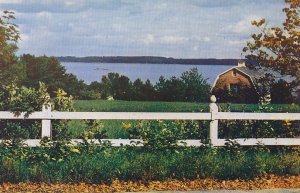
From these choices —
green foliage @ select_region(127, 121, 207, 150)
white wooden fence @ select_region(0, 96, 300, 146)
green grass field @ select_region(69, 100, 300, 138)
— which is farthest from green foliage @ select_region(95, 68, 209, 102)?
white wooden fence @ select_region(0, 96, 300, 146)

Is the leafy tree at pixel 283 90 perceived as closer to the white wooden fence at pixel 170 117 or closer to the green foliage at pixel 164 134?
the white wooden fence at pixel 170 117

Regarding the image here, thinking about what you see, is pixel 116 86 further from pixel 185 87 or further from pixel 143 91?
pixel 185 87

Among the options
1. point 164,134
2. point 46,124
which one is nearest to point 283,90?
point 164,134

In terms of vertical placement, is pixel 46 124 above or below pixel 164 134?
above

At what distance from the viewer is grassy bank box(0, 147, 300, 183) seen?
7.23 m

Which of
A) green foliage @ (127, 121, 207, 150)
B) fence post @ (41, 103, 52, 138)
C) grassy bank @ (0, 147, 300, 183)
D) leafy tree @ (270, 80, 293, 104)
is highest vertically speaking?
leafy tree @ (270, 80, 293, 104)

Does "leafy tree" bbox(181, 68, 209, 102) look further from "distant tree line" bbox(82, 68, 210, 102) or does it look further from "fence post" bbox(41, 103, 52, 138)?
"fence post" bbox(41, 103, 52, 138)

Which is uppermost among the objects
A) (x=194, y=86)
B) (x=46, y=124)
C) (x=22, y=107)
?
(x=194, y=86)

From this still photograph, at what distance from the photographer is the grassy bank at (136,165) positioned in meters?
7.23

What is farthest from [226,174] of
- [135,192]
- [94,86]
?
[94,86]

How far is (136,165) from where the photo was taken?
7469 mm

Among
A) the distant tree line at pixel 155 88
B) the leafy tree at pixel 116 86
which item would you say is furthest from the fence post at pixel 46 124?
the leafy tree at pixel 116 86

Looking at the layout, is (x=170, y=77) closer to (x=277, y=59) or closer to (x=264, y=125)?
(x=277, y=59)

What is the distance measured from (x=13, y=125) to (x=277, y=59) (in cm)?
692
